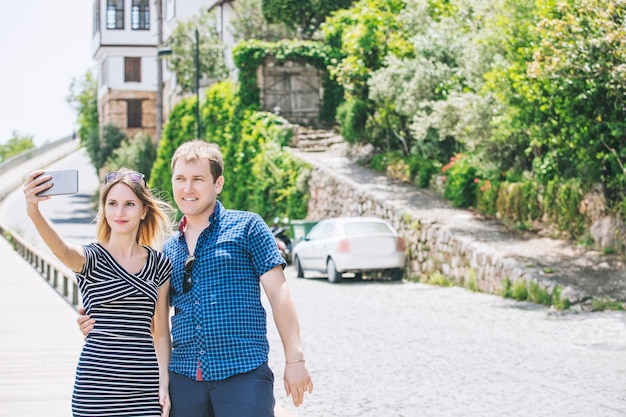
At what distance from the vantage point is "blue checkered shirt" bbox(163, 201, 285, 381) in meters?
3.74

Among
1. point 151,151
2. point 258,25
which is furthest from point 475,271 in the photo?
point 151,151

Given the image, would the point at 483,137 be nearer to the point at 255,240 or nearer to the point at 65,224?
the point at 255,240

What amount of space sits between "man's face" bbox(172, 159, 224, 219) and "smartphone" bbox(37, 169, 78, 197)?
0.40m

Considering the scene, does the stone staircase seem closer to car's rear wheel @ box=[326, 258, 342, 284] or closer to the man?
car's rear wheel @ box=[326, 258, 342, 284]

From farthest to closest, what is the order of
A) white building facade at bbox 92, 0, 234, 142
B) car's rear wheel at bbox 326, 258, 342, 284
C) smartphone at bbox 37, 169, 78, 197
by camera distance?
white building facade at bbox 92, 0, 234, 142 → car's rear wheel at bbox 326, 258, 342, 284 → smartphone at bbox 37, 169, 78, 197

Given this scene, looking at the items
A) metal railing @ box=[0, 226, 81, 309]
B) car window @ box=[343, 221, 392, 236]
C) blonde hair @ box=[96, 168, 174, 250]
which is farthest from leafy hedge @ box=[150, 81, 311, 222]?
blonde hair @ box=[96, 168, 174, 250]

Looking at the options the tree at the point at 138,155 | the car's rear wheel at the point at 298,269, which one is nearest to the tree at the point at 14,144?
the tree at the point at 138,155

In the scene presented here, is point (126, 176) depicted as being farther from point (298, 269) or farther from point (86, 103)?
point (86, 103)

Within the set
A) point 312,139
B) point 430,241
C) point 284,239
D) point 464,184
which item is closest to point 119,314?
point 430,241

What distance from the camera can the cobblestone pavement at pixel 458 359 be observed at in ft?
24.7

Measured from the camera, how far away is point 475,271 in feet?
57.2

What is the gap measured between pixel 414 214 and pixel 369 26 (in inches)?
336

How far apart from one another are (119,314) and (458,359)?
20.7 ft

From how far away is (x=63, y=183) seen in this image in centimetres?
372
